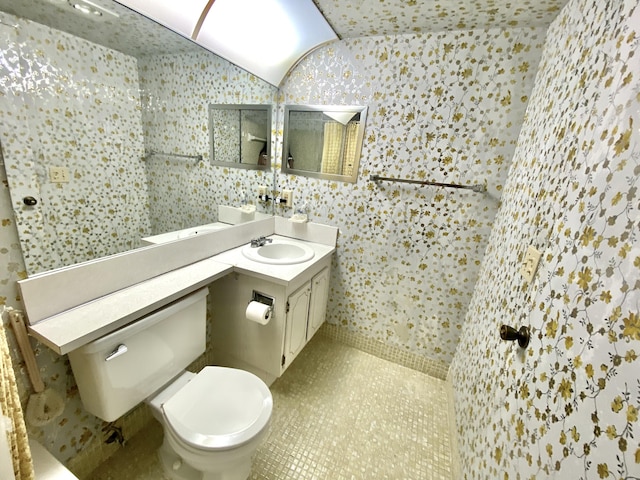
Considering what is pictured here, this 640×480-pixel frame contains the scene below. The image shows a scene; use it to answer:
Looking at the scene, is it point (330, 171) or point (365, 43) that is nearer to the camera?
point (365, 43)

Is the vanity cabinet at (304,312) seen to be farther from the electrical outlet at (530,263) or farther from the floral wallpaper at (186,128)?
the electrical outlet at (530,263)

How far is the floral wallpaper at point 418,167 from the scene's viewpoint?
4.76ft

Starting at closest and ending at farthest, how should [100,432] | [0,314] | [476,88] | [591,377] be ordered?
[591,377]
[0,314]
[100,432]
[476,88]

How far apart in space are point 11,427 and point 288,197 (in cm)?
174

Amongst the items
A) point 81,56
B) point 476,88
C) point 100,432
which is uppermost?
point 476,88

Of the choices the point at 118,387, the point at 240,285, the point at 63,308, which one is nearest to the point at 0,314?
the point at 63,308

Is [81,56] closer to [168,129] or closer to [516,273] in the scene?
[168,129]

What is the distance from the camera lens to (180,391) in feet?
3.93

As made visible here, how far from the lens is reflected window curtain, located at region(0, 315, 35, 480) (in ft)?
1.77

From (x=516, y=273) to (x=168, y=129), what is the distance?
1.81 m

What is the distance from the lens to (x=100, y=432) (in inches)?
49.0

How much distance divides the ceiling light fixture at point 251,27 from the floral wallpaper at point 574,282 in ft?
4.12

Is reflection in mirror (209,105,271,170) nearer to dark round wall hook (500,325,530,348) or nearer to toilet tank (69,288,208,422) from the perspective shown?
toilet tank (69,288,208,422)

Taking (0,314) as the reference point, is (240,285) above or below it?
below
